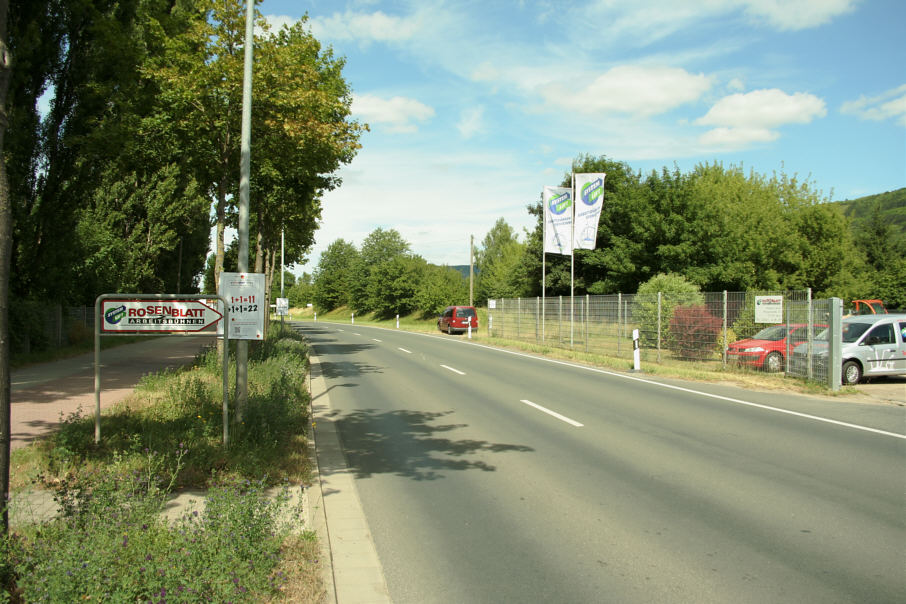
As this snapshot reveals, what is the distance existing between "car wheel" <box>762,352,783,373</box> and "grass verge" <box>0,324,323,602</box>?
526 inches

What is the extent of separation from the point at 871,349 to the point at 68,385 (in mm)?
17714

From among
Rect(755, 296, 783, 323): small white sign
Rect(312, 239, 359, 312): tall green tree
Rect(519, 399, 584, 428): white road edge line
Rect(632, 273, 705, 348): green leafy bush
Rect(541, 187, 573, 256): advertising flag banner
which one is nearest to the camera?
Rect(519, 399, 584, 428): white road edge line

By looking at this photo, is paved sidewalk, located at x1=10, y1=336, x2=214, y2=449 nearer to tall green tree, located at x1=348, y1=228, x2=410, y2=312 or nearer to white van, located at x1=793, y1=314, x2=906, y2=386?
white van, located at x1=793, y1=314, x2=906, y2=386

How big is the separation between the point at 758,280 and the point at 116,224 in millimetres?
41940

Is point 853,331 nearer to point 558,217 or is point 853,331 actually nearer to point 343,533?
point 558,217

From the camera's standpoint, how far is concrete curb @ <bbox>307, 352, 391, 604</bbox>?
400 centimetres

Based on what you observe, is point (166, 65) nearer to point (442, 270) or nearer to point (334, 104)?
point (334, 104)

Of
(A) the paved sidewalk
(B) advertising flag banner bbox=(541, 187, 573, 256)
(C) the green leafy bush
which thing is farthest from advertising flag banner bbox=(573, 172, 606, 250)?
(A) the paved sidewalk

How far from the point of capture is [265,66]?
12922 millimetres

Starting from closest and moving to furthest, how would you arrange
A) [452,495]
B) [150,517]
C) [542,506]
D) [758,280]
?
[150,517], [542,506], [452,495], [758,280]

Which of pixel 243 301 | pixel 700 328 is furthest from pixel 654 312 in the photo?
pixel 243 301

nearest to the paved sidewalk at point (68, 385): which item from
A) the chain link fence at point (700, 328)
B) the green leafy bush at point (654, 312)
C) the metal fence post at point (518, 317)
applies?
the chain link fence at point (700, 328)

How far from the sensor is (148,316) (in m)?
6.68

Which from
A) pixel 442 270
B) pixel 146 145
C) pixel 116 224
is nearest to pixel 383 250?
pixel 442 270
